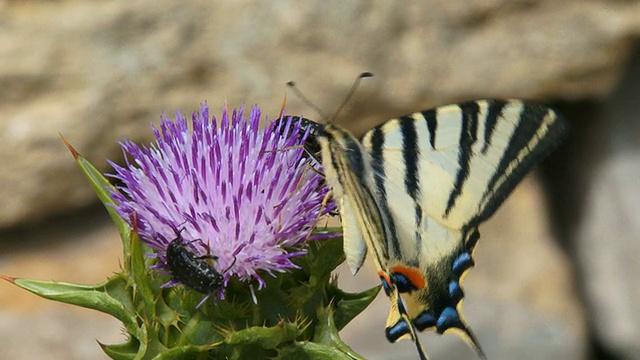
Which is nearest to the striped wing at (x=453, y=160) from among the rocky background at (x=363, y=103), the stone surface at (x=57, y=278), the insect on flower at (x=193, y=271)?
the insect on flower at (x=193, y=271)

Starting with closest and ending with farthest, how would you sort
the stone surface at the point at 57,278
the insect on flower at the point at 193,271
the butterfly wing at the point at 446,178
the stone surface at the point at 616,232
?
the insect on flower at the point at 193,271 → the butterfly wing at the point at 446,178 → the stone surface at the point at 57,278 → the stone surface at the point at 616,232

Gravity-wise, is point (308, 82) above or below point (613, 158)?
above

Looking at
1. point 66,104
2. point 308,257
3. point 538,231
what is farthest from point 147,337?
point 538,231

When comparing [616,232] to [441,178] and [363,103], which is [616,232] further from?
[441,178]

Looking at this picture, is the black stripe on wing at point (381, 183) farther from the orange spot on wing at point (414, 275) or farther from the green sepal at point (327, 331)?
Answer: the green sepal at point (327, 331)

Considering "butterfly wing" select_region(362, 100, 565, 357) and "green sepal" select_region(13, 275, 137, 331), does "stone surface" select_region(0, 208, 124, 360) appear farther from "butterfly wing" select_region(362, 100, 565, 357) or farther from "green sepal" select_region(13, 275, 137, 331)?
"butterfly wing" select_region(362, 100, 565, 357)

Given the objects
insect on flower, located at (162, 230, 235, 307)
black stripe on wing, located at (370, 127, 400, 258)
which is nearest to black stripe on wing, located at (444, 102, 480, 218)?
black stripe on wing, located at (370, 127, 400, 258)

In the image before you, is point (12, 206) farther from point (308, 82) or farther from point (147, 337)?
point (147, 337)
